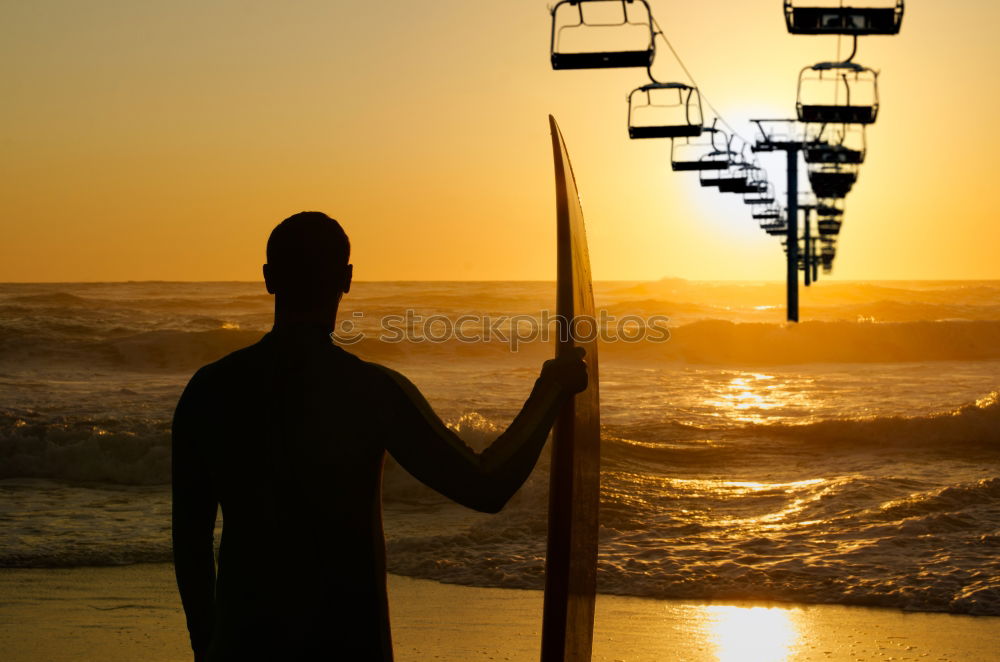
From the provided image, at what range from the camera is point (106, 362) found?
3262 cm

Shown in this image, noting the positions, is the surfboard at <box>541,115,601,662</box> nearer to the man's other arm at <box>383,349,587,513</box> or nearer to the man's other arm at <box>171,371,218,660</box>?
the man's other arm at <box>383,349,587,513</box>

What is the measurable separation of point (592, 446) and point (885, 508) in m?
8.07

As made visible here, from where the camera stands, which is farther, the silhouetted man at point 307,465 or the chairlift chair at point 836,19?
the chairlift chair at point 836,19

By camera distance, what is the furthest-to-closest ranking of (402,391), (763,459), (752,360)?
1. (752,360)
2. (763,459)
3. (402,391)

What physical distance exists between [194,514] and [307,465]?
0.82ft

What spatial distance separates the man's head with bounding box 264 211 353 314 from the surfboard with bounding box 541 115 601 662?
403 millimetres

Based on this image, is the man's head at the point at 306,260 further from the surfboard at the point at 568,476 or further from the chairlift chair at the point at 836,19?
the chairlift chair at the point at 836,19

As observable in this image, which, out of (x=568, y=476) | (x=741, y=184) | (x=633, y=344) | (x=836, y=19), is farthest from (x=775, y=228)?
(x=568, y=476)

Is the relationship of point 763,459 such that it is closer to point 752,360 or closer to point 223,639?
point 223,639

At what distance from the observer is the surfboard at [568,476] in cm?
199

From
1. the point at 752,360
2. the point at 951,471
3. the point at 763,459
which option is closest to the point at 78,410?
the point at 763,459

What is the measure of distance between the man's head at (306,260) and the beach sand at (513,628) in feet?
Result: 13.3

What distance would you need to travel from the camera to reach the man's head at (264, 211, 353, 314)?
1.75 metres

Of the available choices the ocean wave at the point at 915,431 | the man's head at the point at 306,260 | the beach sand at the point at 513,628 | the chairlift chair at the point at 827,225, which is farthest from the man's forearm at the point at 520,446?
the chairlift chair at the point at 827,225
